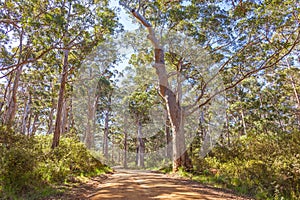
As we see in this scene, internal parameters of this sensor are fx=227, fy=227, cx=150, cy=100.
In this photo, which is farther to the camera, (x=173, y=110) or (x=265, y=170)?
(x=173, y=110)

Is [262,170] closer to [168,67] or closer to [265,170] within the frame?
[265,170]

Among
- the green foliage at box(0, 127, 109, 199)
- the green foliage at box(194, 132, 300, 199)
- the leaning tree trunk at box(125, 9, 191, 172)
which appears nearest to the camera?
the green foliage at box(0, 127, 109, 199)

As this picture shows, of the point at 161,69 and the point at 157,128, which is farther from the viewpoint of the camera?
the point at 157,128

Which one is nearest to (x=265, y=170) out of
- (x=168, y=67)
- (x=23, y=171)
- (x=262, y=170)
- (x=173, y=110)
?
(x=262, y=170)

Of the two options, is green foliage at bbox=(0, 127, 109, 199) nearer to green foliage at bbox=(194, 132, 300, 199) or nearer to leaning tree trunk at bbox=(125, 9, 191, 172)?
green foliage at bbox=(194, 132, 300, 199)

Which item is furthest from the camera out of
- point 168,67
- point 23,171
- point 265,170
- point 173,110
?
point 168,67

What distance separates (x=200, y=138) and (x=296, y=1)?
14508 millimetres

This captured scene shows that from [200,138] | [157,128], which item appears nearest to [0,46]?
[200,138]

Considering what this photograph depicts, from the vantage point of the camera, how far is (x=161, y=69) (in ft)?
40.3

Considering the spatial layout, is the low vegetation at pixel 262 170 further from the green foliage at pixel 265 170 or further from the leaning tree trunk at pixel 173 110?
the leaning tree trunk at pixel 173 110

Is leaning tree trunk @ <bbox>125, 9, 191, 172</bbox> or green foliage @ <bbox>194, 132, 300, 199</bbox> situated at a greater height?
leaning tree trunk @ <bbox>125, 9, 191, 172</bbox>

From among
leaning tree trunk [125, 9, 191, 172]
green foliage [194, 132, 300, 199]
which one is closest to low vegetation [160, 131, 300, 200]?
green foliage [194, 132, 300, 199]

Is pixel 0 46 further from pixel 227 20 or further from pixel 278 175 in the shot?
pixel 278 175

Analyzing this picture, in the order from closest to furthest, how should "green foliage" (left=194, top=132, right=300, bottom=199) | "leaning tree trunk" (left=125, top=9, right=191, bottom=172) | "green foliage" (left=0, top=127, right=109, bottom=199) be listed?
"green foliage" (left=0, top=127, right=109, bottom=199) < "green foliage" (left=194, top=132, right=300, bottom=199) < "leaning tree trunk" (left=125, top=9, right=191, bottom=172)
